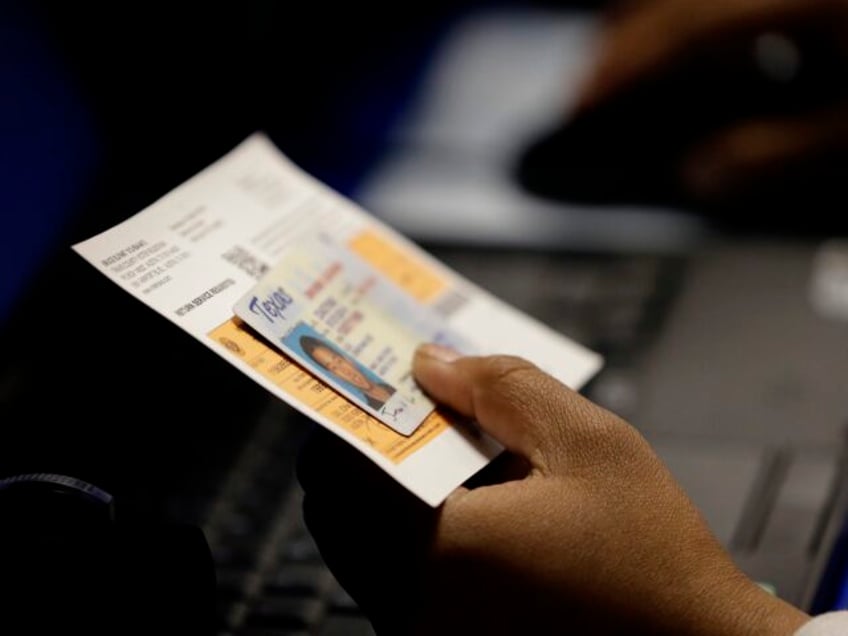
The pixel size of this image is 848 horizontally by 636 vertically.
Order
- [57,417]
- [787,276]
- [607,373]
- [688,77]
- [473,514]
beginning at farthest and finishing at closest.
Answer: [688,77]
[787,276]
[607,373]
[57,417]
[473,514]

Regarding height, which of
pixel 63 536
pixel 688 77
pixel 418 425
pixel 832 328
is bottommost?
pixel 63 536

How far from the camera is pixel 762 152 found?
1.23 metres

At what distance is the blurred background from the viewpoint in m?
0.75

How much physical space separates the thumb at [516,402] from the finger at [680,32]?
0.70 m

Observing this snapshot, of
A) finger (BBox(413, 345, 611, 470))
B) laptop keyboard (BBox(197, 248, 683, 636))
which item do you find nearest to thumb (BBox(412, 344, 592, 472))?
finger (BBox(413, 345, 611, 470))

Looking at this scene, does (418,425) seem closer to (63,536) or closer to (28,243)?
(63,536)

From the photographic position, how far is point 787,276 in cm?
111

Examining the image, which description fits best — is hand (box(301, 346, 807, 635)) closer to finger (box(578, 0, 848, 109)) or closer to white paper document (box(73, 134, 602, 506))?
white paper document (box(73, 134, 602, 506))

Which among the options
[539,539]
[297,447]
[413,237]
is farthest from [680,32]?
[539,539]

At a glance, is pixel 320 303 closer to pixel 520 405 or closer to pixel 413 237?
pixel 520 405

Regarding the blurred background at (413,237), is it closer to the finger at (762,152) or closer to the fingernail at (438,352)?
the finger at (762,152)

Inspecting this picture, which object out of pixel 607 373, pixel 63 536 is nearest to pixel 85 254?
pixel 63 536

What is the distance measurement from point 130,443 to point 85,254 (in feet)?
0.65

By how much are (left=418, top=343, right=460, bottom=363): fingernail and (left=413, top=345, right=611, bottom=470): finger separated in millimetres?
20
